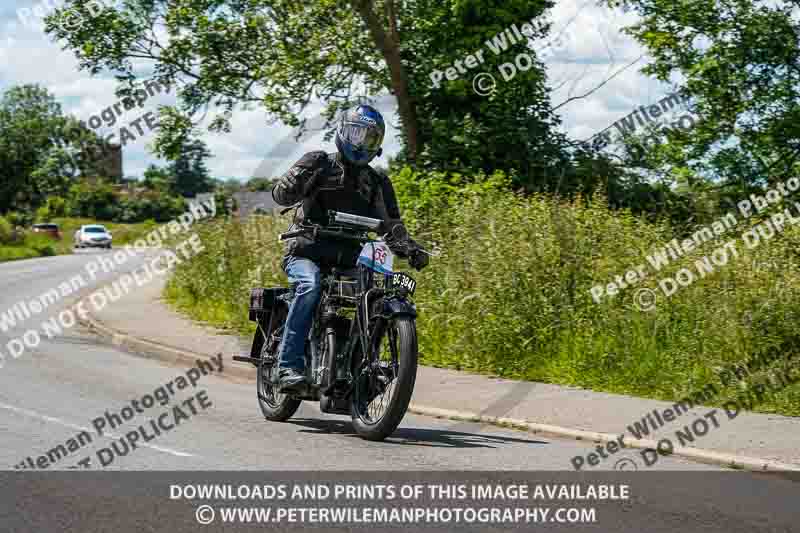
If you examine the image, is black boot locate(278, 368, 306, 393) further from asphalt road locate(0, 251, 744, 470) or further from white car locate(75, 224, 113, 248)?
white car locate(75, 224, 113, 248)

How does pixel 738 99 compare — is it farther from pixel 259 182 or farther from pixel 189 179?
pixel 189 179

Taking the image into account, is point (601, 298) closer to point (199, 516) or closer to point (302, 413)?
point (302, 413)

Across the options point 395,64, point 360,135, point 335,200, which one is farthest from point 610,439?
point 395,64

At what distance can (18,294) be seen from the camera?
27.2m

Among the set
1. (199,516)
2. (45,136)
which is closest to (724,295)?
(199,516)

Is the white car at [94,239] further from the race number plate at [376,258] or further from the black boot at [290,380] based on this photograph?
the race number plate at [376,258]

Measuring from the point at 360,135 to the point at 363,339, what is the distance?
1542 mm

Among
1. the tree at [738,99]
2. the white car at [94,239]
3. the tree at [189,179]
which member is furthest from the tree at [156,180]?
the tree at [738,99]

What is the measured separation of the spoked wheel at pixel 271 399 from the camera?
902 centimetres

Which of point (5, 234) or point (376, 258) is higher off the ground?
point (5, 234)

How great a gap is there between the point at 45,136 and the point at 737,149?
3637 inches

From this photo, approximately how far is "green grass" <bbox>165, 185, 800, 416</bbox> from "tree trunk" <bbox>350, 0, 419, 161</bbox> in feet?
16.9

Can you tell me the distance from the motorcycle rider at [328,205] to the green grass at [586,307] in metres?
3.56

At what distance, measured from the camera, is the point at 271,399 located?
9289 mm
